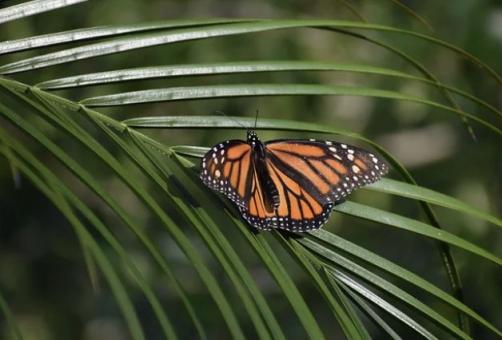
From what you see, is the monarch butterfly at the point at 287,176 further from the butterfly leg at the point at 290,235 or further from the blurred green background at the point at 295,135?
the blurred green background at the point at 295,135

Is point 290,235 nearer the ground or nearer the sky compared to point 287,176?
nearer the ground

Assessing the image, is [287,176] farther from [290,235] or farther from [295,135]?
[295,135]

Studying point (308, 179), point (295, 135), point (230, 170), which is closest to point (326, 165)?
point (308, 179)

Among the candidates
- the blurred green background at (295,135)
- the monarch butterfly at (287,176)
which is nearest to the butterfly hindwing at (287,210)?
the monarch butterfly at (287,176)

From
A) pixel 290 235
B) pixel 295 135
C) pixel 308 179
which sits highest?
pixel 295 135

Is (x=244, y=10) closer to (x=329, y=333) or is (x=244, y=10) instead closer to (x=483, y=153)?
(x=483, y=153)

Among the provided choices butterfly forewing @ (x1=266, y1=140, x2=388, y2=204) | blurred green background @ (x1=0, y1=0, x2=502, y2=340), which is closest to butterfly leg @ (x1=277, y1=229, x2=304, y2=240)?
butterfly forewing @ (x1=266, y1=140, x2=388, y2=204)

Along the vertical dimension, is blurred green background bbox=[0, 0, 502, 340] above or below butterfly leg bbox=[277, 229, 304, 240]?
above

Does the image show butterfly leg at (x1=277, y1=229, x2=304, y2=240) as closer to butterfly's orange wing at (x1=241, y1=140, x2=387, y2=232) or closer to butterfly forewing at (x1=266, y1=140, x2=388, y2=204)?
butterfly's orange wing at (x1=241, y1=140, x2=387, y2=232)
